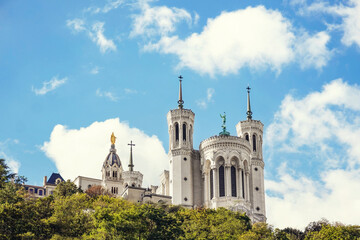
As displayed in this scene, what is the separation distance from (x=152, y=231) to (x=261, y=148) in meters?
59.4

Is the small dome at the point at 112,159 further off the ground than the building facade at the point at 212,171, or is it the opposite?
the small dome at the point at 112,159

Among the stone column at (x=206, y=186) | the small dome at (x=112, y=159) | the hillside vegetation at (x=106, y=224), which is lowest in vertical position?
the hillside vegetation at (x=106, y=224)

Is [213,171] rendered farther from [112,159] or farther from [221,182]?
[112,159]

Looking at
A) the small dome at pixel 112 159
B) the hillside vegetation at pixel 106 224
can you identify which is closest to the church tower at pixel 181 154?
the hillside vegetation at pixel 106 224

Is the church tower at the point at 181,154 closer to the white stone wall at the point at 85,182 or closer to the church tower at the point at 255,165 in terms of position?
the church tower at the point at 255,165

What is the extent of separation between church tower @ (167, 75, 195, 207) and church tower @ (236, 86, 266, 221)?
1025 cm

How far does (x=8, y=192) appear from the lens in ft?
242

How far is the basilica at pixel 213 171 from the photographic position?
10675 cm

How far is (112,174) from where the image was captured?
140 metres

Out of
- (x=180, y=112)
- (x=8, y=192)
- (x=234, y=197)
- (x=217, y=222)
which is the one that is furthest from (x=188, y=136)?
(x=8, y=192)

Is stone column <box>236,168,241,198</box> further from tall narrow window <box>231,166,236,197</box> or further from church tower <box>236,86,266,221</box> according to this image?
church tower <box>236,86,266,221</box>

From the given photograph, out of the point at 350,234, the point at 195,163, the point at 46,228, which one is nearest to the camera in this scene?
the point at 46,228

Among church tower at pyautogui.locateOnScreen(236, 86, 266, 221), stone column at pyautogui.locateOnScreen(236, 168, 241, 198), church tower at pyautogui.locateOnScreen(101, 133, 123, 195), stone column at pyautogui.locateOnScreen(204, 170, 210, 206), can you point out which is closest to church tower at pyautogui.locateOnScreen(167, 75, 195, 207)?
stone column at pyautogui.locateOnScreen(204, 170, 210, 206)

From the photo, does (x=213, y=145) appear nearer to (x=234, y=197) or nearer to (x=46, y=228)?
(x=234, y=197)
